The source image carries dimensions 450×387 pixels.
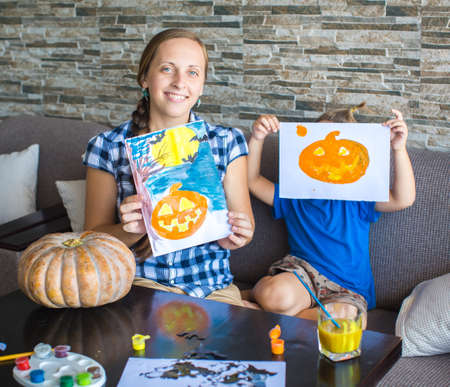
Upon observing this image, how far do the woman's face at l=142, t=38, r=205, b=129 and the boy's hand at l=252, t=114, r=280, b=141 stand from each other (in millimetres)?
263

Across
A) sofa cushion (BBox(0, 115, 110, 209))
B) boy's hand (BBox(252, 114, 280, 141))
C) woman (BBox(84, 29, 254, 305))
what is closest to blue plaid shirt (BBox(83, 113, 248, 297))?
woman (BBox(84, 29, 254, 305))

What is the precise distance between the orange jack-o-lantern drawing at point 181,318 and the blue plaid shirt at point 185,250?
365 mm

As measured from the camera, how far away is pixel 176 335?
125cm

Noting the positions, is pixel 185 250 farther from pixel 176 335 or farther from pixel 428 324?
pixel 428 324

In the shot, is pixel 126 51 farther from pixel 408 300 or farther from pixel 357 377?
pixel 357 377

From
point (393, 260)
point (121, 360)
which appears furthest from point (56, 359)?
point (393, 260)

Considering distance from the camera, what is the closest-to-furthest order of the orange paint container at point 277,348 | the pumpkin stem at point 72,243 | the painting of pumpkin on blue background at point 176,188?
the orange paint container at point 277,348
the pumpkin stem at point 72,243
the painting of pumpkin on blue background at point 176,188

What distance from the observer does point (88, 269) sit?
1.36 meters

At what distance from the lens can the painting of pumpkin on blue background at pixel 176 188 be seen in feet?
5.09

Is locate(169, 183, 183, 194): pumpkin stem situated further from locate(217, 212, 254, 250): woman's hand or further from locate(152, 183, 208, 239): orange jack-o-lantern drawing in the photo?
locate(217, 212, 254, 250): woman's hand

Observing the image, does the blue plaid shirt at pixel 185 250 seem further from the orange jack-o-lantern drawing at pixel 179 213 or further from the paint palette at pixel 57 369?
the paint palette at pixel 57 369

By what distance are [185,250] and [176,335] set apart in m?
0.60

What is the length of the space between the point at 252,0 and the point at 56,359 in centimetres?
183

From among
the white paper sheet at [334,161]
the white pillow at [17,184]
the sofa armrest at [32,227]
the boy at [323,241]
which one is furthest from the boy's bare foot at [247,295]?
the white pillow at [17,184]
